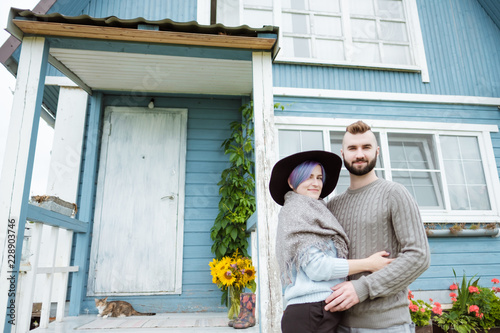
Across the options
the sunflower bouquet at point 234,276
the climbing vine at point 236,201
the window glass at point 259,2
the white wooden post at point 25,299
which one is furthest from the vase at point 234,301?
the window glass at point 259,2

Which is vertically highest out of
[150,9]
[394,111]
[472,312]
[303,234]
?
[150,9]

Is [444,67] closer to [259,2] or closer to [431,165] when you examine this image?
[431,165]

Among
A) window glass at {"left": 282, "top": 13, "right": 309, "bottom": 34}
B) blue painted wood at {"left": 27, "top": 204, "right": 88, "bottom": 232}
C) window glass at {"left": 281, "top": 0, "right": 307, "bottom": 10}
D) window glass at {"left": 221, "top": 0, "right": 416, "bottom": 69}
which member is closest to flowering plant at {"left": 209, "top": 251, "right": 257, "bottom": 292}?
blue painted wood at {"left": 27, "top": 204, "right": 88, "bottom": 232}

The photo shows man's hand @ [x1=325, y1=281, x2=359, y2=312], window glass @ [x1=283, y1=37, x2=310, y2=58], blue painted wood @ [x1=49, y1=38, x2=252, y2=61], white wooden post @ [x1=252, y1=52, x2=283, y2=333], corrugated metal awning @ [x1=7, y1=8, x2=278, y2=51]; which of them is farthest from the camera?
window glass @ [x1=283, y1=37, x2=310, y2=58]

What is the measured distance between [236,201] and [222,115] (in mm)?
1215

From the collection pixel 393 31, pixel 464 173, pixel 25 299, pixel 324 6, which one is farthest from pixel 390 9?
pixel 25 299

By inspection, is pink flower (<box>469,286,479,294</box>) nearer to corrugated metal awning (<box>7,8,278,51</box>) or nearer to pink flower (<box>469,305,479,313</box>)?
pink flower (<box>469,305,479,313</box>)

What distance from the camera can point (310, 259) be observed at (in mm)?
1355

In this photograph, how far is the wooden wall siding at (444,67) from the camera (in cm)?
492

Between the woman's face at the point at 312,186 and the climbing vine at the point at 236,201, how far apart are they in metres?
2.53

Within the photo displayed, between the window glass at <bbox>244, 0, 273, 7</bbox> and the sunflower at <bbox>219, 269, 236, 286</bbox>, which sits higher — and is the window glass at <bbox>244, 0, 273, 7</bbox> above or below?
above

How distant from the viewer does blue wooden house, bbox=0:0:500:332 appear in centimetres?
342

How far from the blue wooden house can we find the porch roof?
0.05 feet

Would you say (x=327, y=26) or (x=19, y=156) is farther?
(x=327, y=26)
